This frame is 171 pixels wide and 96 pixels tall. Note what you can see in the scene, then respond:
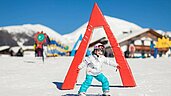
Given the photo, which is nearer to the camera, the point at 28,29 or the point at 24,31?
the point at 24,31

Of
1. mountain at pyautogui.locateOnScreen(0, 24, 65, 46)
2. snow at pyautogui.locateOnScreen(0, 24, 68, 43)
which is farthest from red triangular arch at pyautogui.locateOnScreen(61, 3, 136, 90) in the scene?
snow at pyautogui.locateOnScreen(0, 24, 68, 43)

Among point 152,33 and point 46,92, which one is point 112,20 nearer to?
point 152,33

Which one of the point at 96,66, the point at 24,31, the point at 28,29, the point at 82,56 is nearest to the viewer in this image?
the point at 96,66

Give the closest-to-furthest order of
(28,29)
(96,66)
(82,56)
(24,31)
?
(96,66)
(82,56)
(24,31)
(28,29)

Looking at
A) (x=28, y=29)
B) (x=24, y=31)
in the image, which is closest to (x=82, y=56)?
(x=24, y=31)

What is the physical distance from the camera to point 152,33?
39.0 metres

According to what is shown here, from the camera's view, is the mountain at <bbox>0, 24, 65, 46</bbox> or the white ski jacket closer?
the white ski jacket

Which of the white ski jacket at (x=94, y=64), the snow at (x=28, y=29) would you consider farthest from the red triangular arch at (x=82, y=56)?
the snow at (x=28, y=29)

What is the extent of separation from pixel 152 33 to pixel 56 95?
117ft

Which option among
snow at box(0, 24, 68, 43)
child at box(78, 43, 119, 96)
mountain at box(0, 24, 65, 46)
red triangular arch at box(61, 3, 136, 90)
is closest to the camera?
child at box(78, 43, 119, 96)

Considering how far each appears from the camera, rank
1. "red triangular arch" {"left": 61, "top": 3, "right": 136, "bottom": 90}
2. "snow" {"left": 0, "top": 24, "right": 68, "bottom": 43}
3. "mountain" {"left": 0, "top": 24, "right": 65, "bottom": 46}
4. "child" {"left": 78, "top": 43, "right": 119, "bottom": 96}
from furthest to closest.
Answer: "snow" {"left": 0, "top": 24, "right": 68, "bottom": 43} < "mountain" {"left": 0, "top": 24, "right": 65, "bottom": 46} < "red triangular arch" {"left": 61, "top": 3, "right": 136, "bottom": 90} < "child" {"left": 78, "top": 43, "right": 119, "bottom": 96}

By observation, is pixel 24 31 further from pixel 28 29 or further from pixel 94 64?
pixel 94 64

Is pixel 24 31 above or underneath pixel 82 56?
above

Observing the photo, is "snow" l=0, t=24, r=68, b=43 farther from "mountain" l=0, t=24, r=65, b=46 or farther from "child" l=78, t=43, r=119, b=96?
"child" l=78, t=43, r=119, b=96
